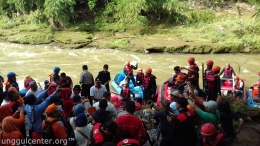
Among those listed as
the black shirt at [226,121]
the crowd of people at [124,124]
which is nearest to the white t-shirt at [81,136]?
the crowd of people at [124,124]

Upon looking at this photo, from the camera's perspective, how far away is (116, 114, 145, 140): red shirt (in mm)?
4441

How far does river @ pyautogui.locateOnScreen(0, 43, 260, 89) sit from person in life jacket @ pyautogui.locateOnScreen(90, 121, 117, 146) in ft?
34.3

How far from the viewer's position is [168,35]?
21719 millimetres

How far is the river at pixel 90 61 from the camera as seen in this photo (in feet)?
52.6

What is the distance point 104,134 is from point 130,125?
0.43 meters

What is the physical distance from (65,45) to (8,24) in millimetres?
8556

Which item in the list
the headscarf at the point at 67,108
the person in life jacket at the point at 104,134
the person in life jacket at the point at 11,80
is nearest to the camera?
the person in life jacket at the point at 104,134

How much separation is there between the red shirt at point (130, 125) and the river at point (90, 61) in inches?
400

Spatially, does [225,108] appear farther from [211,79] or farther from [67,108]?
[211,79]

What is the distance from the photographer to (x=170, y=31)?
889 inches

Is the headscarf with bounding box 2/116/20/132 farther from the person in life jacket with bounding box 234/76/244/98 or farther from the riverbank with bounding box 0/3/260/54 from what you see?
the riverbank with bounding box 0/3/260/54

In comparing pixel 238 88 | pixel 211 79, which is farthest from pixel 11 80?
pixel 238 88

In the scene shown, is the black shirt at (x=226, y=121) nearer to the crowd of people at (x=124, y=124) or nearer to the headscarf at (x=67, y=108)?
the crowd of people at (x=124, y=124)

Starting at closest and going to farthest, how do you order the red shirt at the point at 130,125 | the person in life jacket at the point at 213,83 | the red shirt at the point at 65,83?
the red shirt at the point at 130,125, the red shirt at the point at 65,83, the person in life jacket at the point at 213,83
